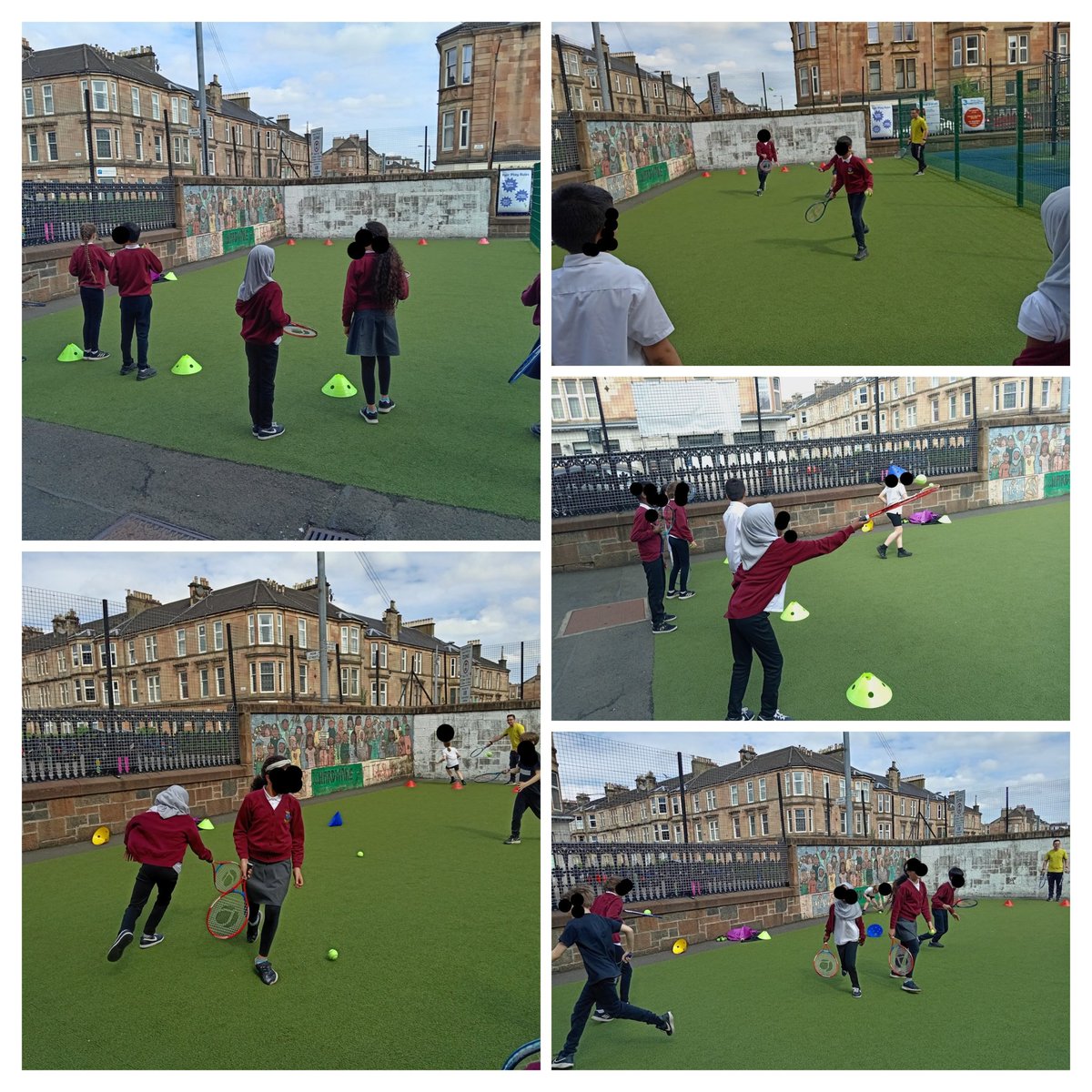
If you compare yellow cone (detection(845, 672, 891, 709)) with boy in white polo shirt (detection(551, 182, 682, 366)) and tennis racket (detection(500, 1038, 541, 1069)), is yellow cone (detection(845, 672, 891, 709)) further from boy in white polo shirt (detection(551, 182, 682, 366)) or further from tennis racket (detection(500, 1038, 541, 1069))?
boy in white polo shirt (detection(551, 182, 682, 366))

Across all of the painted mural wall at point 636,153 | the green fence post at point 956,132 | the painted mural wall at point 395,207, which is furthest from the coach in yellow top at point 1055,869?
the painted mural wall at point 395,207

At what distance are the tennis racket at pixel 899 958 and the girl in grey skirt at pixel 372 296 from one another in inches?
257

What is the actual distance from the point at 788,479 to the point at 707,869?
488 centimetres

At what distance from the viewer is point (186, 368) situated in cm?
988

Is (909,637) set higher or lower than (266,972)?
higher

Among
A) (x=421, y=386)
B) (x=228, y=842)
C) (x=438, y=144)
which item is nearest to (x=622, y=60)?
(x=421, y=386)

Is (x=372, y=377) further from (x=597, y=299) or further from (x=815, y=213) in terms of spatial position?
(x=815, y=213)

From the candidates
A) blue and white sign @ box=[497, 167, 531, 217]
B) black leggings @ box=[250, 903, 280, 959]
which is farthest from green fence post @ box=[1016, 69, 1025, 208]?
black leggings @ box=[250, 903, 280, 959]

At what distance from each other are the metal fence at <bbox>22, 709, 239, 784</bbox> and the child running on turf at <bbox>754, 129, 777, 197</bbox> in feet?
36.0

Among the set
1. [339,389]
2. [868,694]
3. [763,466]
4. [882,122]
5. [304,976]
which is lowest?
[304,976]

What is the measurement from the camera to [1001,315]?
884 centimetres

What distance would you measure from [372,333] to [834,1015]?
6.52 m

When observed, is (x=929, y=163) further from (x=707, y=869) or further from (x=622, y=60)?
(x=707, y=869)

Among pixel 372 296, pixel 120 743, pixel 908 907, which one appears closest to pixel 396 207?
pixel 372 296
